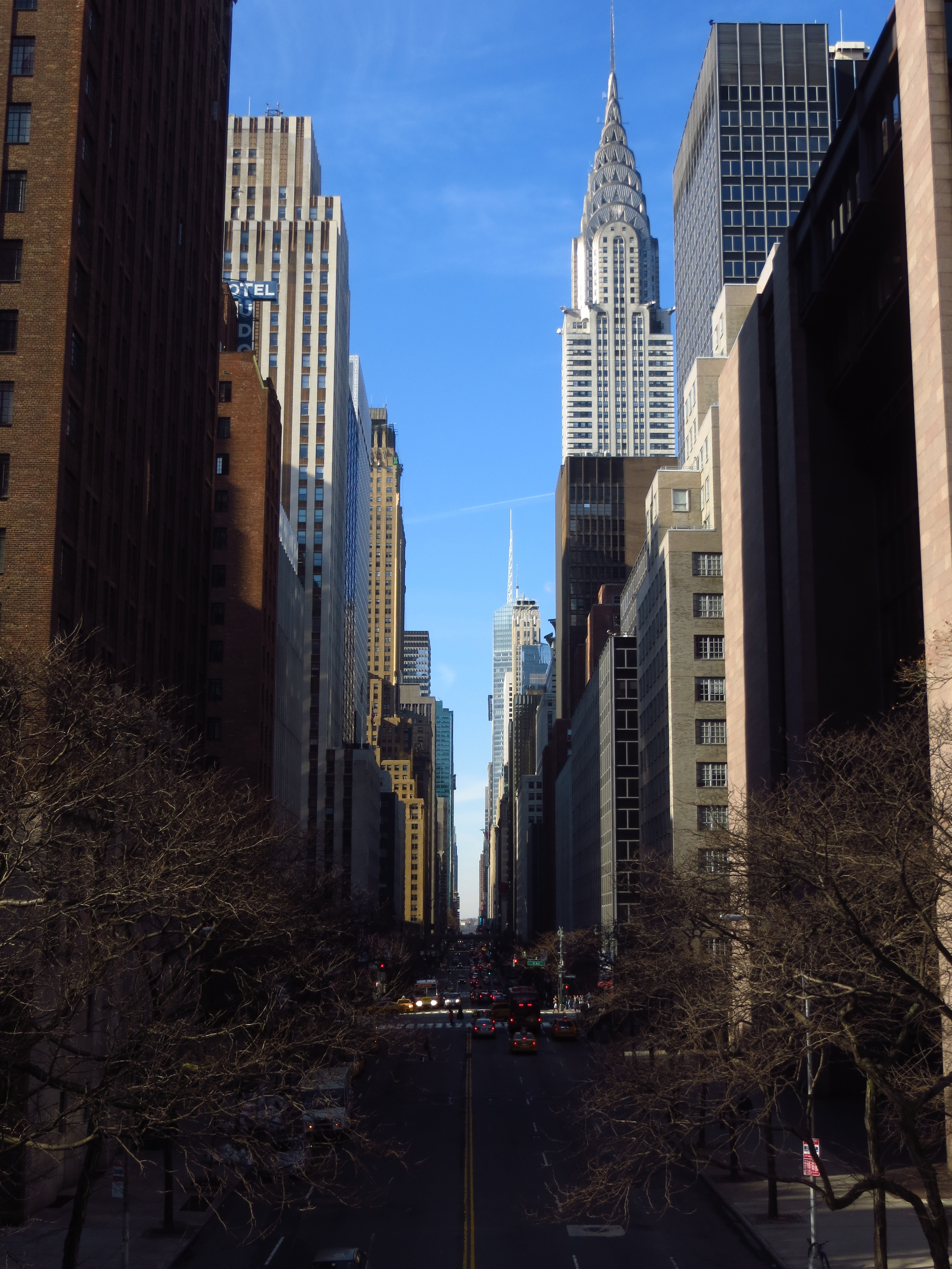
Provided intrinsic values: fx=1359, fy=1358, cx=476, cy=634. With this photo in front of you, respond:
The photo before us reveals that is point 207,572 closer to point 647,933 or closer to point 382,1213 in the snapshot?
point 647,933

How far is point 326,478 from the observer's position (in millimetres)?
167375

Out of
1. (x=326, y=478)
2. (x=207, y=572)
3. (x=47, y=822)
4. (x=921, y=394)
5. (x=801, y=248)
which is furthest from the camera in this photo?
(x=326, y=478)

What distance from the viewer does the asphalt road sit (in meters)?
30.2

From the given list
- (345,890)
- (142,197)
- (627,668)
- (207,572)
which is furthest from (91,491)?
(627,668)

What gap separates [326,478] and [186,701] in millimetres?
102343

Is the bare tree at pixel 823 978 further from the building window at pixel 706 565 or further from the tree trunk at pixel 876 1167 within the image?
the building window at pixel 706 565

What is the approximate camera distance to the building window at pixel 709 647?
300 ft

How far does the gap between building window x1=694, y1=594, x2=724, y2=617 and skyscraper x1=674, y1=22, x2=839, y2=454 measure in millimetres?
80911

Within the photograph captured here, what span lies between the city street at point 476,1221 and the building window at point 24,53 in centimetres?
3722

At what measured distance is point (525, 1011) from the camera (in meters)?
91.1

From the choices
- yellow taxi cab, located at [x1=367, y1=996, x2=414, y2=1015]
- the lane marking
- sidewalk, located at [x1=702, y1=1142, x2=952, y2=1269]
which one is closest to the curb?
sidewalk, located at [x1=702, y1=1142, x2=952, y2=1269]

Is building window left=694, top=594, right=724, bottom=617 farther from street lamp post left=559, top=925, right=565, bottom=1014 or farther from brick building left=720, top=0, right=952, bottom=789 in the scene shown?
street lamp post left=559, top=925, right=565, bottom=1014

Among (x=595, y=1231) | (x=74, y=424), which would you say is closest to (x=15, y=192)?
(x=74, y=424)

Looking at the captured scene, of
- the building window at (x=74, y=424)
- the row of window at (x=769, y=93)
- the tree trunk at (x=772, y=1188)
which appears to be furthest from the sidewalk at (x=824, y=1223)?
the row of window at (x=769, y=93)
